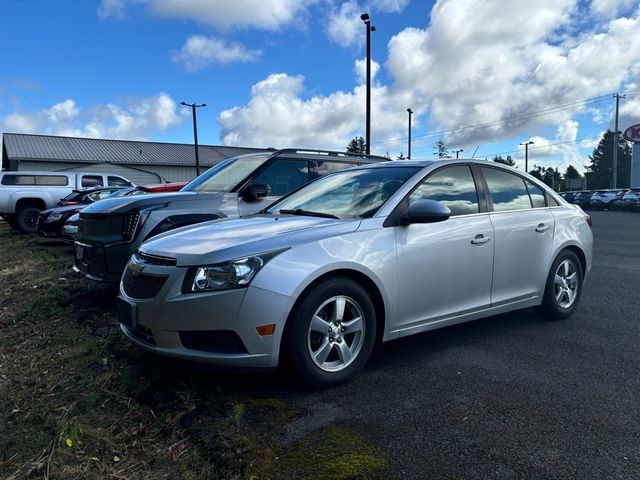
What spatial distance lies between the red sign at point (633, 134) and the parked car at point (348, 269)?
56.9 m

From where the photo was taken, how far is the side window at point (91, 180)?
17609 mm

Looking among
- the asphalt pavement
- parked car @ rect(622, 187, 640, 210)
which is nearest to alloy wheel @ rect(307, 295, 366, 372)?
the asphalt pavement

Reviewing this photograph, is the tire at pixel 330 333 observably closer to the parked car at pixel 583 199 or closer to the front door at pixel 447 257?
the front door at pixel 447 257

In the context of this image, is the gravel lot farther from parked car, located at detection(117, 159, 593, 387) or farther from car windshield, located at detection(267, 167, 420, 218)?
car windshield, located at detection(267, 167, 420, 218)

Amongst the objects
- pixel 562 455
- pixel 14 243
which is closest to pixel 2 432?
pixel 562 455

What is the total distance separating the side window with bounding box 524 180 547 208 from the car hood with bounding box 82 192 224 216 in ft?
11.0

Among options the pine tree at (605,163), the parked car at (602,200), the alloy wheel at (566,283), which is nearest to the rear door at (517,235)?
the alloy wheel at (566,283)

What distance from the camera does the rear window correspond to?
16031 millimetres

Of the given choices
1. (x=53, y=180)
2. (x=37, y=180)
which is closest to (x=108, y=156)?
(x=53, y=180)

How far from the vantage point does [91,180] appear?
17.8 meters

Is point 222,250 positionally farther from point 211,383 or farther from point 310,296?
point 211,383

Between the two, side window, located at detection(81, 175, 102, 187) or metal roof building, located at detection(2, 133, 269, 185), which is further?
metal roof building, located at detection(2, 133, 269, 185)

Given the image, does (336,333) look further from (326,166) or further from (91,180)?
(91,180)

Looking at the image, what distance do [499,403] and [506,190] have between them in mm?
2289
